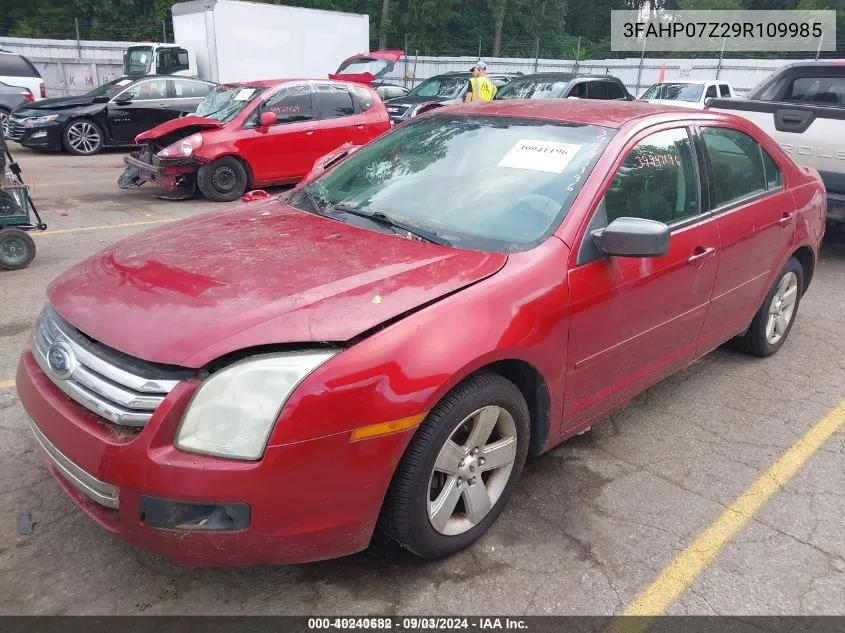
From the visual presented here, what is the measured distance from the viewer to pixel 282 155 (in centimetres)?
953

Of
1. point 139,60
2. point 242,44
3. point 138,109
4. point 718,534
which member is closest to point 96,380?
point 718,534

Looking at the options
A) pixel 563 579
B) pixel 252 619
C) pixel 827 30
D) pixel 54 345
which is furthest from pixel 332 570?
pixel 827 30

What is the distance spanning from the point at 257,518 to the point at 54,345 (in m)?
0.95

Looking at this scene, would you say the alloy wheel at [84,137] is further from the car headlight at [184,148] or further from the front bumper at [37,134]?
the car headlight at [184,148]

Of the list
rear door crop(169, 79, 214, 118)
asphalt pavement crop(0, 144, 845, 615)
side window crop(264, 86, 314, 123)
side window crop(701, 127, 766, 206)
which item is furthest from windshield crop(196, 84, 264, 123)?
side window crop(701, 127, 766, 206)

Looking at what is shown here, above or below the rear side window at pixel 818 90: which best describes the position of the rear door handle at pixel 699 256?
below

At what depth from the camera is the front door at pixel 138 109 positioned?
43.0 feet

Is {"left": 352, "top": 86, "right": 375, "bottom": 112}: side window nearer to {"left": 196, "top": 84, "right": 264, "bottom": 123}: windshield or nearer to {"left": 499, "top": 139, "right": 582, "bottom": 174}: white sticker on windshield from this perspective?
{"left": 196, "top": 84, "right": 264, "bottom": 123}: windshield

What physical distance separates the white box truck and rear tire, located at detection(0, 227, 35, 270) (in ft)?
41.4

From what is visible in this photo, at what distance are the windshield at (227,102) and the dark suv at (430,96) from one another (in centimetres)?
428

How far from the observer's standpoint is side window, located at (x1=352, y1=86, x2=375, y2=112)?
10273 millimetres

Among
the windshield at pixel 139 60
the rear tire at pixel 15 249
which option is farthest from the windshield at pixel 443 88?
the rear tire at pixel 15 249

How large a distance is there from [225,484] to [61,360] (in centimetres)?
76

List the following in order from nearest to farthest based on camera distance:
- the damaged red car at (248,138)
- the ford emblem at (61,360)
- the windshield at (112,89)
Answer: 1. the ford emblem at (61,360)
2. the damaged red car at (248,138)
3. the windshield at (112,89)
